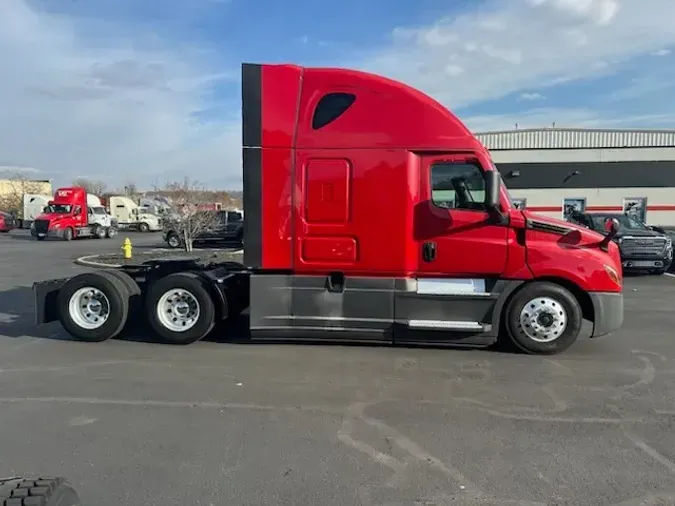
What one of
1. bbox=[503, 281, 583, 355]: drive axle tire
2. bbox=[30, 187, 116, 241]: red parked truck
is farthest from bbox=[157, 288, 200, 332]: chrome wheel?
bbox=[30, 187, 116, 241]: red parked truck

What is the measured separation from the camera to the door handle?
6.47 meters

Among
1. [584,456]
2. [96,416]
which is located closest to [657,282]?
[584,456]

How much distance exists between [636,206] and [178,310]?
32.4 metres

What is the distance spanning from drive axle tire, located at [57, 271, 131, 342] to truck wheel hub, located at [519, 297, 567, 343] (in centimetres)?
547

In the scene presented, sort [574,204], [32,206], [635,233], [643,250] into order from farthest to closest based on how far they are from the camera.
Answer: [32,206]
[574,204]
[635,233]
[643,250]

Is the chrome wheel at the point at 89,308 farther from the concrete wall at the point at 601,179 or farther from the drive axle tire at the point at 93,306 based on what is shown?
the concrete wall at the point at 601,179

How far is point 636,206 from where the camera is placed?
31.6 metres

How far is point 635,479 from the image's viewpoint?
3.49 meters

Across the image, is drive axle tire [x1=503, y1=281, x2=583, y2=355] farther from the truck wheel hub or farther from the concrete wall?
the concrete wall

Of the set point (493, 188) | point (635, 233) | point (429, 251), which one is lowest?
point (429, 251)

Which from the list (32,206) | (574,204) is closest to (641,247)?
(574,204)

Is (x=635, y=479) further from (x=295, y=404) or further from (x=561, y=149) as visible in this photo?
(x=561, y=149)

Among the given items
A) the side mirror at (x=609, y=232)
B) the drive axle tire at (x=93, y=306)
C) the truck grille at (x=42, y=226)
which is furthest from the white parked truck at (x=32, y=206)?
the side mirror at (x=609, y=232)

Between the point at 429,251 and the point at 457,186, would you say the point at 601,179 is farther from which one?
the point at 429,251
